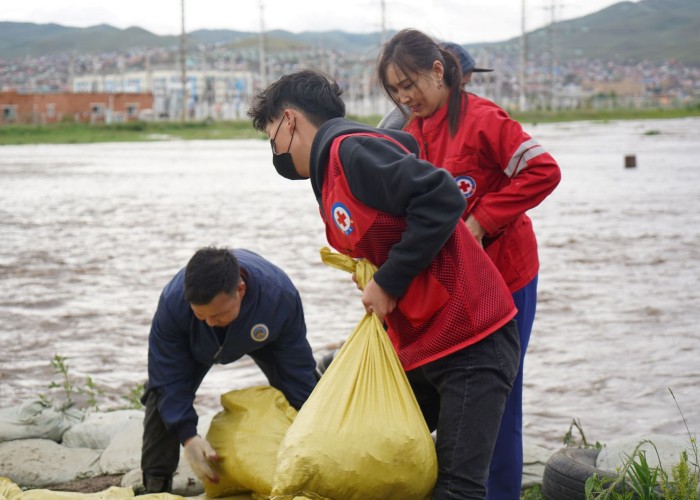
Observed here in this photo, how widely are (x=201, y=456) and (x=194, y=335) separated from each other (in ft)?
1.43

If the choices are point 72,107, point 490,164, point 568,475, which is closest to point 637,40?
point 72,107

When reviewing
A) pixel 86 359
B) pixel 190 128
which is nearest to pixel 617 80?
pixel 190 128

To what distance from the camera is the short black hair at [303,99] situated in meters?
2.70

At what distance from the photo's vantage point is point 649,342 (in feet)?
20.9

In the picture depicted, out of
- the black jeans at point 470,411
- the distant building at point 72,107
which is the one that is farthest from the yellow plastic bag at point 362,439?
the distant building at point 72,107

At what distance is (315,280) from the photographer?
8719mm

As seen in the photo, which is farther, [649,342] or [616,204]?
[616,204]

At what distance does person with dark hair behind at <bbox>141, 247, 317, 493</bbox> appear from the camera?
11.6 feet

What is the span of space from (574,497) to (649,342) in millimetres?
3030

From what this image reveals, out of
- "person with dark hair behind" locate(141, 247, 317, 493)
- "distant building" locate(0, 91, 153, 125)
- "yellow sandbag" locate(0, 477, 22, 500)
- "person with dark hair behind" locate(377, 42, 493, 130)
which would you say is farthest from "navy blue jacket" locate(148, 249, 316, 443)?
"distant building" locate(0, 91, 153, 125)

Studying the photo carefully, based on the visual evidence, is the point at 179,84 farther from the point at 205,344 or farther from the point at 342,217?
the point at 342,217

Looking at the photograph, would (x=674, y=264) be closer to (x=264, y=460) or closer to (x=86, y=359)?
(x=86, y=359)

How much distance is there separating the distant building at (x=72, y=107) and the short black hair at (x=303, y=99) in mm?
64203

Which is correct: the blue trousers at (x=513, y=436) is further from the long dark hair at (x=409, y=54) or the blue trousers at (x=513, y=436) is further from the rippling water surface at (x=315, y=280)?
the rippling water surface at (x=315, y=280)
